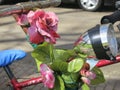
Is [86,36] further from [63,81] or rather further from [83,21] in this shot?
[83,21]

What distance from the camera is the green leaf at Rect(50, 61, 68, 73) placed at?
164 centimetres

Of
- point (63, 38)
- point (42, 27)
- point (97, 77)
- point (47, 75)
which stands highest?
point (42, 27)

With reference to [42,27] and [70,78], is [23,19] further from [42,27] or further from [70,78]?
[70,78]

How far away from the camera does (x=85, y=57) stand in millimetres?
1757

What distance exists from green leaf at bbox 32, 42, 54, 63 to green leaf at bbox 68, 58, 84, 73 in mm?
102

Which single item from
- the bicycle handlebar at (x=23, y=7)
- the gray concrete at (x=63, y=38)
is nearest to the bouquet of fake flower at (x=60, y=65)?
the bicycle handlebar at (x=23, y=7)

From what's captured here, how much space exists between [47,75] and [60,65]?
8cm

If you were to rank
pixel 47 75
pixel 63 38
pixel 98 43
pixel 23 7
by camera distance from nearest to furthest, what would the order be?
pixel 47 75 < pixel 98 43 < pixel 23 7 < pixel 63 38

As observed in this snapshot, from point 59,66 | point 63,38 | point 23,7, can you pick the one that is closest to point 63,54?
point 59,66

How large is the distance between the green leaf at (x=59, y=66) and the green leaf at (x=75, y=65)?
2 centimetres

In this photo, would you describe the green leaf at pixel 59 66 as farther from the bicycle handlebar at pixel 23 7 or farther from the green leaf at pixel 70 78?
the bicycle handlebar at pixel 23 7

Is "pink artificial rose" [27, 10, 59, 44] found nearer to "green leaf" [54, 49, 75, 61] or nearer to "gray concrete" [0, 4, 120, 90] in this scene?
"green leaf" [54, 49, 75, 61]

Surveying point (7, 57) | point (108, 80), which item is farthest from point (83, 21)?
point (7, 57)

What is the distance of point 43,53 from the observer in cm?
167
